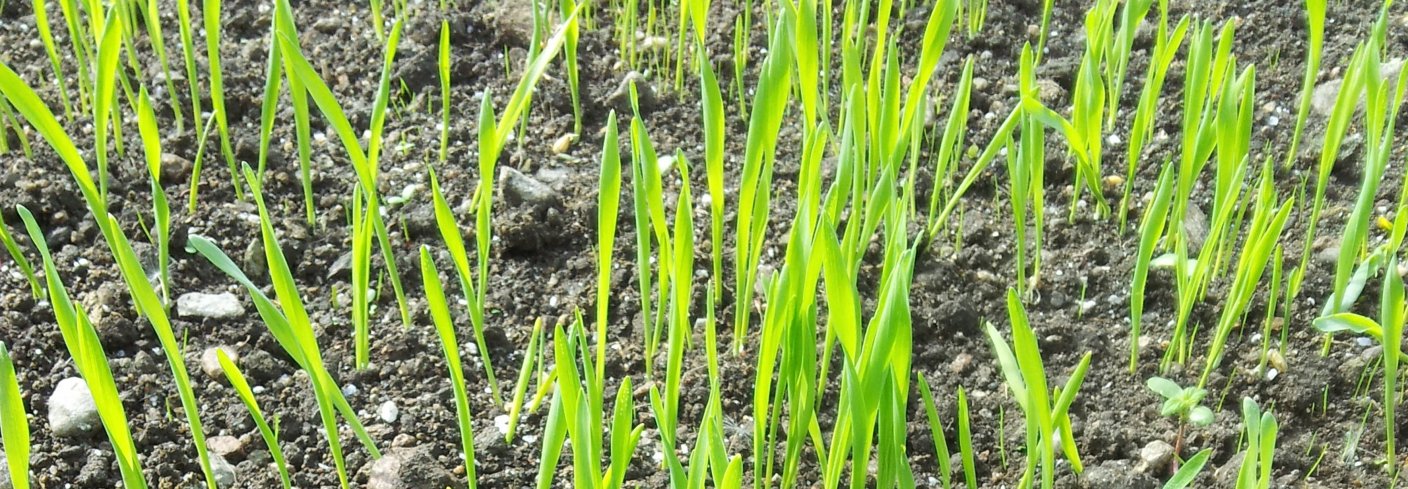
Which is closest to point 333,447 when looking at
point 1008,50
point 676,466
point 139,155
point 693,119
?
point 676,466

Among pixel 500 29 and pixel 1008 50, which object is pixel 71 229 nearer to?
pixel 500 29

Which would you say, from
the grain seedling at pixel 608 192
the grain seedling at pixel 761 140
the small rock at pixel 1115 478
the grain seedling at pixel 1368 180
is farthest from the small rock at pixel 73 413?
the grain seedling at pixel 1368 180

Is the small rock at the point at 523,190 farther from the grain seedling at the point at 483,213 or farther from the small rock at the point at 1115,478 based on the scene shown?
the small rock at the point at 1115,478

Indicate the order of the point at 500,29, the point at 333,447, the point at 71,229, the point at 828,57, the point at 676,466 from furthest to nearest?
the point at 500,29 < the point at 828,57 < the point at 71,229 < the point at 333,447 < the point at 676,466

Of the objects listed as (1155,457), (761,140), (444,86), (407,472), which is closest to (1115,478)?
(1155,457)

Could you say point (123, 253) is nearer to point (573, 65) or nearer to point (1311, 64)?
point (573, 65)

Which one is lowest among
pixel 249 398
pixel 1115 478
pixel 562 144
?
pixel 1115 478
